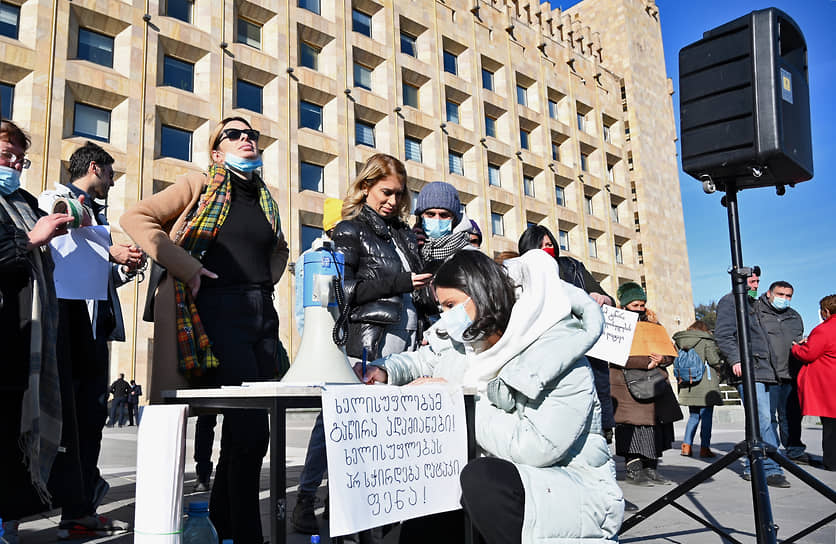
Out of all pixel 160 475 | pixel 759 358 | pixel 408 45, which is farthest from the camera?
pixel 408 45

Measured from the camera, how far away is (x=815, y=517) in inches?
146

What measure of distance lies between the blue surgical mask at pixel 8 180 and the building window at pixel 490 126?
27.5 metres

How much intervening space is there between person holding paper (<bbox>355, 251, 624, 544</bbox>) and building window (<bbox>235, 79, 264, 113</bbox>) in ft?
67.4

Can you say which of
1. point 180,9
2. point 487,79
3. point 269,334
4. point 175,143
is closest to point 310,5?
point 180,9

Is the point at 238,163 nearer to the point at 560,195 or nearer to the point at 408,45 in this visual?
the point at 408,45

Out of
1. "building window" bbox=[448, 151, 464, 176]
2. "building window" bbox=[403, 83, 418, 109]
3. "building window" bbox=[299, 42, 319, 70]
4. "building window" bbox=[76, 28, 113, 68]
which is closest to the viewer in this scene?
"building window" bbox=[76, 28, 113, 68]

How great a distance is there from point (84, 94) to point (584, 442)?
19.6 meters

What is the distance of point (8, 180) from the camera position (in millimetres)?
2621

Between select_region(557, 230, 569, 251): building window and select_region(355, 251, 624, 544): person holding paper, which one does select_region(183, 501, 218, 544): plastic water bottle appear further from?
select_region(557, 230, 569, 251): building window

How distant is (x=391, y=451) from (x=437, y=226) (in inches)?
86.1

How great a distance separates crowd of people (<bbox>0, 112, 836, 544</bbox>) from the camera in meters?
1.86

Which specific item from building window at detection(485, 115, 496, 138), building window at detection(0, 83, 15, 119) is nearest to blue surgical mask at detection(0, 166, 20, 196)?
building window at detection(0, 83, 15, 119)

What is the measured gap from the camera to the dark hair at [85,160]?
12.2 feet

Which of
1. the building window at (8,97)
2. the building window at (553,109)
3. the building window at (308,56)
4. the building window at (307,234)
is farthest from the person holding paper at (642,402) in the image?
the building window at (553,109)
